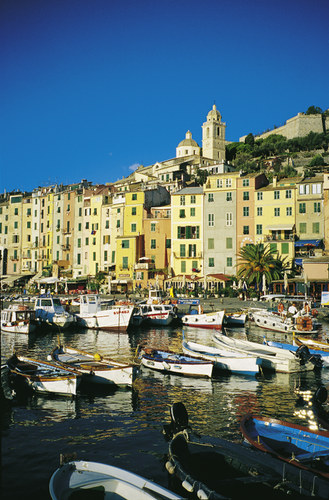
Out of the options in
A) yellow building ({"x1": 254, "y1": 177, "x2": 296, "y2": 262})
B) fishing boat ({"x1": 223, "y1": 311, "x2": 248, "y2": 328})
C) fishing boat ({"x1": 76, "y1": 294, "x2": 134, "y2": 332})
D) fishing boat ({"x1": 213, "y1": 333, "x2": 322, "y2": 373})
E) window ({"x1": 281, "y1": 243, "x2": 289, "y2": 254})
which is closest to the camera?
fishing boat ({"x1": 213, "y1": 333, "x2": 322, "y2": 373})

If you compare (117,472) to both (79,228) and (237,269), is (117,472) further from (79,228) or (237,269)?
(79,228)

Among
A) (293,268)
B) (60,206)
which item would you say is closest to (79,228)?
(60,206)

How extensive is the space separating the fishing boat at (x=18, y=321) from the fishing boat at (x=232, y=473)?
28614 mm

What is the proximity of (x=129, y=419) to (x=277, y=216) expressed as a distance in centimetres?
4985

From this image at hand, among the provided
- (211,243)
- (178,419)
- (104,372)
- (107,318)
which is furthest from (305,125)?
(178,419)

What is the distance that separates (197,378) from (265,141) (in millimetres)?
119591

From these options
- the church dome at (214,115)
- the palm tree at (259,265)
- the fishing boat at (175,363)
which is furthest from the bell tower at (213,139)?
the fishing boat at (175,363)

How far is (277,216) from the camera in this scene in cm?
6297

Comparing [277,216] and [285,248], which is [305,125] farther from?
[285,248]

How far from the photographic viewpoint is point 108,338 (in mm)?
37406

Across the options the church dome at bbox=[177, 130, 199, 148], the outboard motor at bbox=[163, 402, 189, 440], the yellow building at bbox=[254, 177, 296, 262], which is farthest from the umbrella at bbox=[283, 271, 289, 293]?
the church dome at bbox=[177, 130, 199, 148]

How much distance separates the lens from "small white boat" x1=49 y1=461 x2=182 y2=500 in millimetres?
9547

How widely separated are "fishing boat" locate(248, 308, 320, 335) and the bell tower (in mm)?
101511

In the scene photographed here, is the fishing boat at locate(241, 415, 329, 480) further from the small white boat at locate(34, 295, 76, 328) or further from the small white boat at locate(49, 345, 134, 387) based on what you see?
the small white boat at locate(34, 295, 76, 328)
